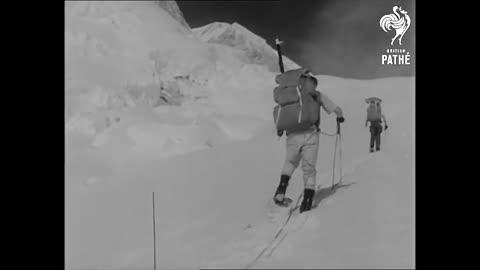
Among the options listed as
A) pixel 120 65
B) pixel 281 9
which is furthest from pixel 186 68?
pixel 281 9

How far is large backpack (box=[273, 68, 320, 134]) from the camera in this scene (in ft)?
7.40

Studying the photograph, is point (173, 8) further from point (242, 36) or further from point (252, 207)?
point (252, 207)

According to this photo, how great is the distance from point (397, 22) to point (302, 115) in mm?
1181

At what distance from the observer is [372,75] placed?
126 inches

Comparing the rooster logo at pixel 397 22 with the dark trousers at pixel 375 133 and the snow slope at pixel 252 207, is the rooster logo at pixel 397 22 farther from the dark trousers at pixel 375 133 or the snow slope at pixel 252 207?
the dark trousers at pixel 375 133

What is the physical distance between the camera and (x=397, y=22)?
291 cm

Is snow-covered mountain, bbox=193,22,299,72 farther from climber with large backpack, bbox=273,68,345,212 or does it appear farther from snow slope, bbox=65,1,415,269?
climber with large backpack, bbox=273,68,345,212

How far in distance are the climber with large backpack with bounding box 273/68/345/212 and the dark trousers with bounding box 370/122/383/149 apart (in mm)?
1264

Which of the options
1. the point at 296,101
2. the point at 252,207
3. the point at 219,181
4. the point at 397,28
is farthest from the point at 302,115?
the point at 219,181

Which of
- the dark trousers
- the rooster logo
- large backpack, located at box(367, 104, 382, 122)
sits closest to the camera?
the rooster logo

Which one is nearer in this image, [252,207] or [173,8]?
[252,207]

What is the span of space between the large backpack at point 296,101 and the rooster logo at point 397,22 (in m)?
1.03

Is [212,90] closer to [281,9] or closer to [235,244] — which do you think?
[281,9]

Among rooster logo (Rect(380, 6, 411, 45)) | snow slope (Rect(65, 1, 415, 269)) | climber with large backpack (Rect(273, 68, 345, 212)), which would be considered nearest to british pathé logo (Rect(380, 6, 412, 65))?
rooster logo (Rect(380, 6, 411, 45))
